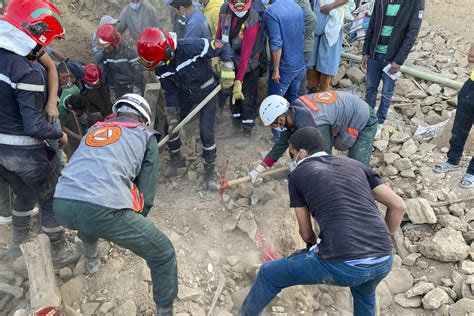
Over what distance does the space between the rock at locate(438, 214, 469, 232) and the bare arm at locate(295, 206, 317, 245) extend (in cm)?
187

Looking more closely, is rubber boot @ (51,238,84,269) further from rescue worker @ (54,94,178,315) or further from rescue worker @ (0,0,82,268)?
rescue worker @ (54,94,178,315)

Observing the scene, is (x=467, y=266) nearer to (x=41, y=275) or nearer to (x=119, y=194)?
(x=119, y=194)

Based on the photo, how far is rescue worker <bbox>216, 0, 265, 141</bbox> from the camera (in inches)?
175

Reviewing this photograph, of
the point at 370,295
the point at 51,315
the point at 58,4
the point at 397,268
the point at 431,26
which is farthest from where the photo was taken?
the point at 431,26

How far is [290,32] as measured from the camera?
4602 millimetres

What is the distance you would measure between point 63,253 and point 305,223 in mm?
2216

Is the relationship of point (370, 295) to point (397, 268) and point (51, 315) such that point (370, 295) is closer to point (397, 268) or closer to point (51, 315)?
point (397, 268)

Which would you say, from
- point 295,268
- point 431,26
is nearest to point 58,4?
point 295,268

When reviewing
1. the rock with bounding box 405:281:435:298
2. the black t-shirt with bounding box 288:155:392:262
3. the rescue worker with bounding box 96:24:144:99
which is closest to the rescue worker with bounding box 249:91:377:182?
the black t-shirt with bounding box 288:155:392:262

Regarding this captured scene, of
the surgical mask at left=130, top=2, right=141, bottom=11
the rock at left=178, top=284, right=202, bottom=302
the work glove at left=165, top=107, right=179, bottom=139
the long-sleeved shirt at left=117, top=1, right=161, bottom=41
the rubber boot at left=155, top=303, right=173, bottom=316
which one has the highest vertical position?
the surgical mask at left=130, top=2, right=141, bottom=11

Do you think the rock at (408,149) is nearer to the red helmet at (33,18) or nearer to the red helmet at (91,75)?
the red helmet at (91,75)

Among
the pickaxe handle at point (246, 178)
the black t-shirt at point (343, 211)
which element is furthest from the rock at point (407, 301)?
the pickaxe handle at point (246, 178)

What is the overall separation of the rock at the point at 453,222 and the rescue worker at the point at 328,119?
99 centimetres

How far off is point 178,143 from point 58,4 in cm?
393
